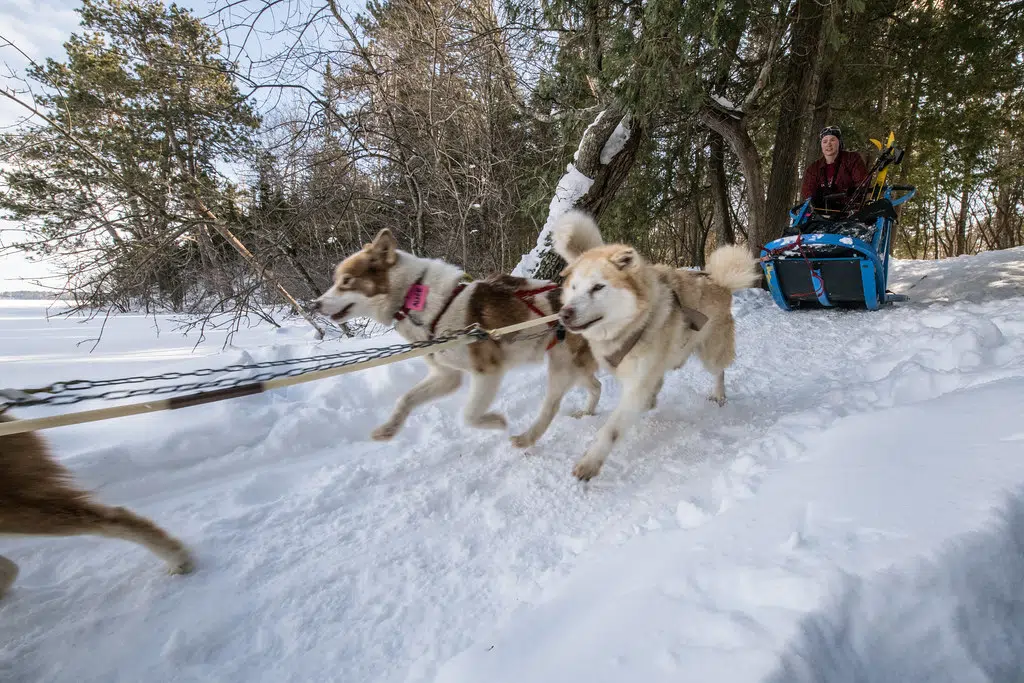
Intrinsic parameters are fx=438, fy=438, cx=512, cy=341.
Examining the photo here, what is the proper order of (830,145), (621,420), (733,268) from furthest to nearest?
(830,145), (733,268), (621,420)

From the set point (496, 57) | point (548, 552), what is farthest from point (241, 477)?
point (496, 57)

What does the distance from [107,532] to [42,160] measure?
5.62 metres

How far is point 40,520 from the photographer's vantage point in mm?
1624

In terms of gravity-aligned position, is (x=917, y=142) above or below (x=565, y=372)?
above

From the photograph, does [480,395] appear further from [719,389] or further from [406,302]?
[719,389]

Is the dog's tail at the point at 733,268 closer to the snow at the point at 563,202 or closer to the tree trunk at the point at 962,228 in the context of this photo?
the snow at the point at 563,202

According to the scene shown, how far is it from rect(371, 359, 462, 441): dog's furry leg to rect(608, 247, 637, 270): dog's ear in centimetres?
131

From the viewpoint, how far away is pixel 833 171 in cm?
596

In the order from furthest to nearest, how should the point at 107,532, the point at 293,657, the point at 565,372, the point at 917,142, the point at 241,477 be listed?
the point at 917,142, the point at 565,372, the point at 241,477, the point at 107,532, the point at 293,657

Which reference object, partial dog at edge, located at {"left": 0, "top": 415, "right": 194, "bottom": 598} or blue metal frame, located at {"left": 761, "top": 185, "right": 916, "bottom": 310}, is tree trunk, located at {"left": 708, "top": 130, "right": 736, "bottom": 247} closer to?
blue metal frame, located at {"left": 761, "top": 185, "right": 916, "bottom": 310}

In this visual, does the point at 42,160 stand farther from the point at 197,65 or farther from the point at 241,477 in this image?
the point at 241,477

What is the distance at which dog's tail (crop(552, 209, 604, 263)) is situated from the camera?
3.25 meters

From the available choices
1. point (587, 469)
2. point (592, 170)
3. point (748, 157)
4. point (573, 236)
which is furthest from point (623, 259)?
point (748, 157)

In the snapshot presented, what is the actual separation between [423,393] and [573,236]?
1584mm
